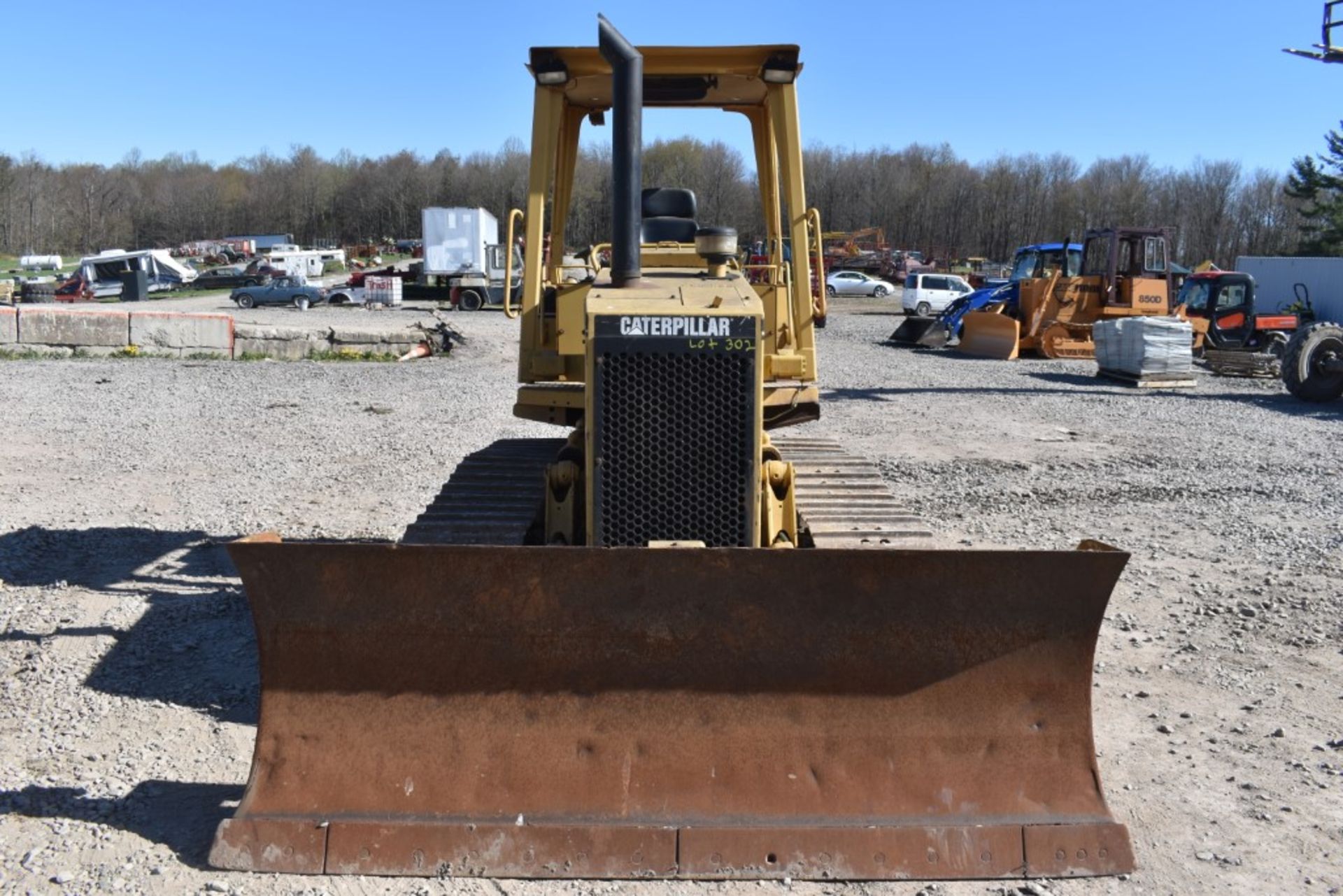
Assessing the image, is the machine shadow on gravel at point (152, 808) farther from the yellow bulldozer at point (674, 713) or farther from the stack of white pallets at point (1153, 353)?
the stack of white pallets at point (1153, 353)

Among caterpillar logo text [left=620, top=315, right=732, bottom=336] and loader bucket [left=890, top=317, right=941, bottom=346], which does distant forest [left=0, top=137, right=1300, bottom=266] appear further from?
caterpillar logo text [left=620, top=315, right=732, bottom=336]

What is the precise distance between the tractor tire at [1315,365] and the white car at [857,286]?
31073 mm

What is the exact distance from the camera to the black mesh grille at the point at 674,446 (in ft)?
14.1

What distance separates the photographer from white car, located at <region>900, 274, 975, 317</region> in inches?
1432

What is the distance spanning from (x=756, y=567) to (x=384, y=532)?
4.77m

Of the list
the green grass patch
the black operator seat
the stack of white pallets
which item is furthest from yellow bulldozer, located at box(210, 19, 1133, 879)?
the green grass patch

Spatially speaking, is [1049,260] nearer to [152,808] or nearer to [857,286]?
[857,286]

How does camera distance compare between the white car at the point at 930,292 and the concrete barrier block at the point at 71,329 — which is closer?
the concrete barrier block at the point at 71,329

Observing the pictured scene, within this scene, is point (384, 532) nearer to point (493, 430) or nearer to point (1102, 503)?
point (493, 430)

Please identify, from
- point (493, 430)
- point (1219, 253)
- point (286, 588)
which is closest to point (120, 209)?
point (1219, 253)

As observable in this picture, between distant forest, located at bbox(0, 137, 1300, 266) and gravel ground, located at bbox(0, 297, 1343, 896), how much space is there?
2432 centimetres

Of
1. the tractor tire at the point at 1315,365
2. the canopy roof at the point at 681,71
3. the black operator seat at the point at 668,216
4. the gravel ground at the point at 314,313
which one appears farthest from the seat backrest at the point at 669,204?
the gravel ground at the point at 314,313

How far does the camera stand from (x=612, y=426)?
14.1 feet

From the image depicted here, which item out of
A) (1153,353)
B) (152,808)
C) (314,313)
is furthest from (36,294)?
(152,808)
